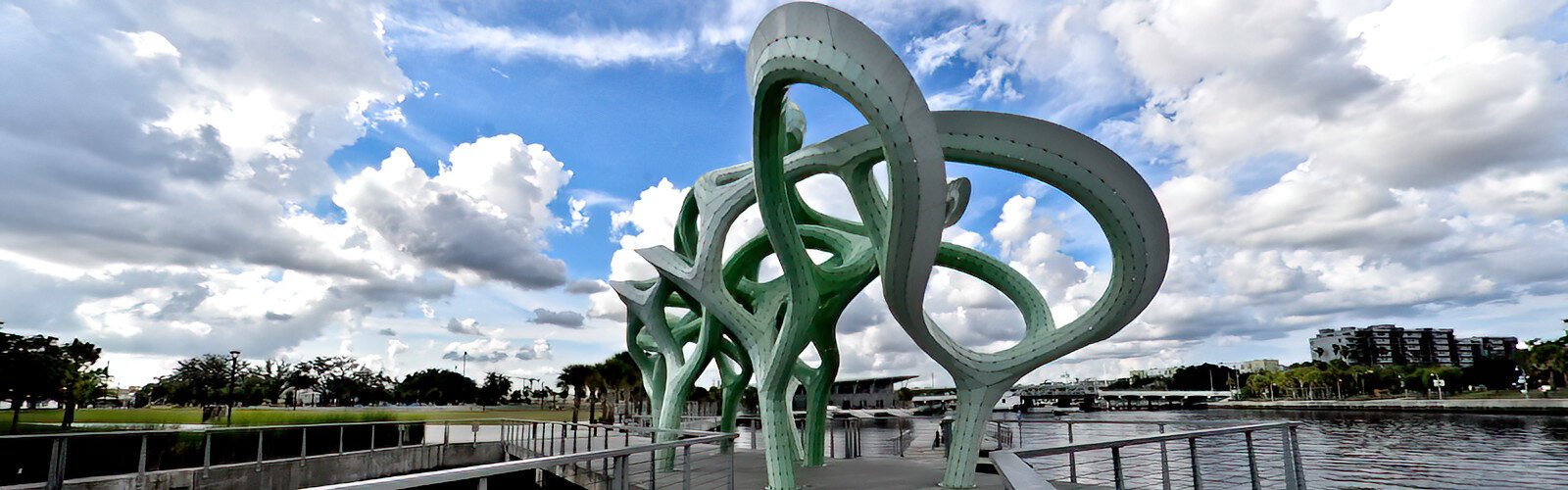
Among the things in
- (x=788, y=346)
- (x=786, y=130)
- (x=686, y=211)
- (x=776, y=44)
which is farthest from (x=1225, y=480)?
(x=686, y=211)

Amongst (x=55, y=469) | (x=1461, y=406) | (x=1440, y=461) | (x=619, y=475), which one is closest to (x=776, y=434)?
(x=619, y=475)

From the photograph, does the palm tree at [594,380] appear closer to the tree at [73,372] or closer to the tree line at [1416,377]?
the tree at [73,372]

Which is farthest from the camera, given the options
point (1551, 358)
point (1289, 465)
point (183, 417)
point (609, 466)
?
point (1551, 358)

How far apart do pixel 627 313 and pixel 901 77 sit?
15.2 meters

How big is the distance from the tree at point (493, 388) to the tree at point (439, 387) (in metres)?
2.87

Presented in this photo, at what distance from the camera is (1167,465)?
8328 mm

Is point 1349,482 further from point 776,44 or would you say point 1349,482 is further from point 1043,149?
point 776,44

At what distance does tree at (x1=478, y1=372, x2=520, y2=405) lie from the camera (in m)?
93.3

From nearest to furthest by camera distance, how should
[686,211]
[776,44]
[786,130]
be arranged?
[776,44]
[786,130]
[686,211]

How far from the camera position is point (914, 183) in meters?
8.14

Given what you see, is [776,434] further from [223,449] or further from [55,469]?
[223,449]

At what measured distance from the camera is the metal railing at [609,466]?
3.52m

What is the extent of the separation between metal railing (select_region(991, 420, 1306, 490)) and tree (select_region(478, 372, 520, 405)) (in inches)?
3456

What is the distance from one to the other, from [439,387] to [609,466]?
94646 millimetres
